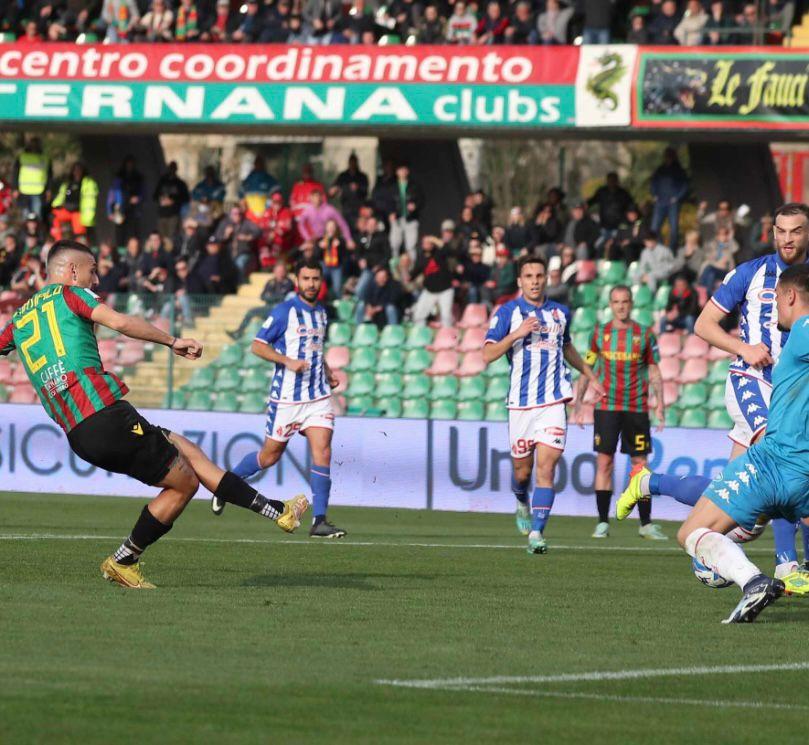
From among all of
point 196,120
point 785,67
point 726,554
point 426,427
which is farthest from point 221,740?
point 196,120

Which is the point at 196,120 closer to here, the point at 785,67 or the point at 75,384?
the point at 785,67

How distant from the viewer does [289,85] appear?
27750 millimetres

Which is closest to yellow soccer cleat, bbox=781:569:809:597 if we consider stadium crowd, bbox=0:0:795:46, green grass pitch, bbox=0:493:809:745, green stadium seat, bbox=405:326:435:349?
green grass pitch, bbox=0:493:809:745

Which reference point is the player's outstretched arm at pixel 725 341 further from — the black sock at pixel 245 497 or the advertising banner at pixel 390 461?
the advertising banner at pixel 390 461

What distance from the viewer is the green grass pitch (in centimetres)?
621

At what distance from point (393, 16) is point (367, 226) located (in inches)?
155

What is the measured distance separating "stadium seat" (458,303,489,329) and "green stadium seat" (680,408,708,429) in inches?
133

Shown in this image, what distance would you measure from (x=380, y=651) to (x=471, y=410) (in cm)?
1502

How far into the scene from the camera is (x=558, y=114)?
26406mm

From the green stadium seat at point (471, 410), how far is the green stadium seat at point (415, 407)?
0.48 meters

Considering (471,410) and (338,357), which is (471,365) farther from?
(338,357)

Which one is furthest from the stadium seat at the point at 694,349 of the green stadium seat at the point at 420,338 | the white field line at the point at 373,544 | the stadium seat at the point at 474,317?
the white field line at the point at 373,544

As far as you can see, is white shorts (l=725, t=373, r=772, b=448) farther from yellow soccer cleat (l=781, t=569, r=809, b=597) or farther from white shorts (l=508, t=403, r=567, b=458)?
white shorts (l=508, t=403, r=567, b=458)

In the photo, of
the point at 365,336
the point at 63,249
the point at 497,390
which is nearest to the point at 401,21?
the point at 365,336
